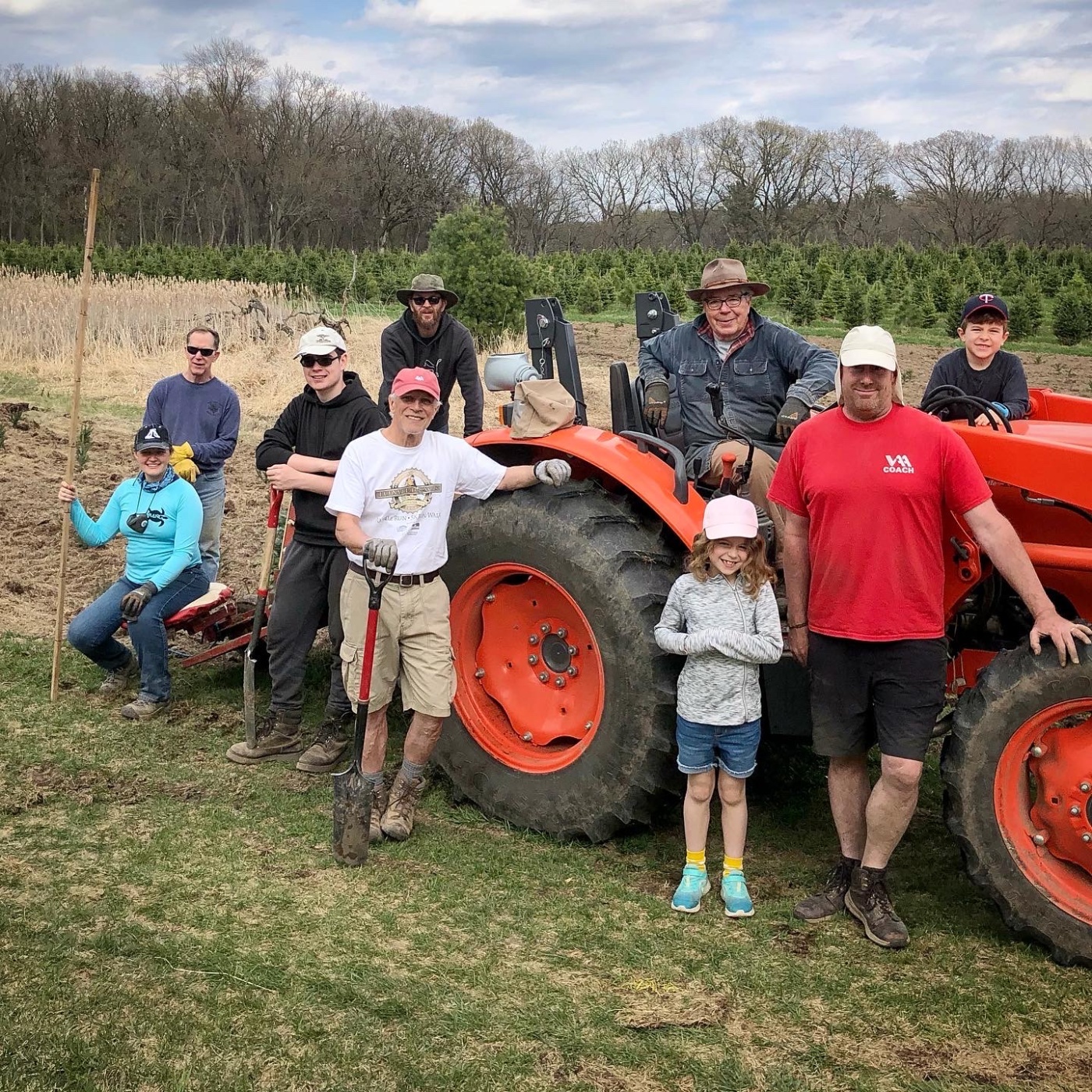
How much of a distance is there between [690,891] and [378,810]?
1214mm

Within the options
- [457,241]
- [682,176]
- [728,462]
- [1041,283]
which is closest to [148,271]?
[457,241]

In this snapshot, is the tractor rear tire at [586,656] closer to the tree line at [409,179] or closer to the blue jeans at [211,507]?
the blue jeans at [211,507]

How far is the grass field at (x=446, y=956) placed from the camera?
2.86m

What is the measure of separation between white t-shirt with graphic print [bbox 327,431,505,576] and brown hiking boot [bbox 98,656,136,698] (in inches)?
80.7

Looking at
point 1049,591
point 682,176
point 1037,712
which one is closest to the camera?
point 1037,712

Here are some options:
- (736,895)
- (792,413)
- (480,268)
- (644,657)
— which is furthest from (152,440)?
(480,268)

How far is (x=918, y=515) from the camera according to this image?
3.37 meters

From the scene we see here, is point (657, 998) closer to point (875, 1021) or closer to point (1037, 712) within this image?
point (875, 1021)

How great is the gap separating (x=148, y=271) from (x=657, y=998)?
38.1m

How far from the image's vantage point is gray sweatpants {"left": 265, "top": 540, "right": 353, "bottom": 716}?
4996 millimetres

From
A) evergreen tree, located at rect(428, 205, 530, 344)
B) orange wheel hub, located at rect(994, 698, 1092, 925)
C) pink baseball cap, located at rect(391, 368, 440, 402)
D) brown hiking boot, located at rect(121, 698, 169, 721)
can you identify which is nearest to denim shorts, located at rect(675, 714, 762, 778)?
orange wheel hub, located at rect(994, 698, 1092, 925)

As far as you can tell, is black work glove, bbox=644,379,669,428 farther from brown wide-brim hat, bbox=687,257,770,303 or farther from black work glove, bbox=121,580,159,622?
black work glove, bbox=121,580,159,622

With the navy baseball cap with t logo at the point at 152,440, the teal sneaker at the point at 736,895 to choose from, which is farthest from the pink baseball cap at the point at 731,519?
the navy baseball cap with t logo at the point at 152,440

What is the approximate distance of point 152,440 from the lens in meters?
5.57
